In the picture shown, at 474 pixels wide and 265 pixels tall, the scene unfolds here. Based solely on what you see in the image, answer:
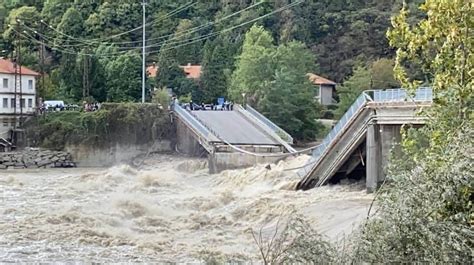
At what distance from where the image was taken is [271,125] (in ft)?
156

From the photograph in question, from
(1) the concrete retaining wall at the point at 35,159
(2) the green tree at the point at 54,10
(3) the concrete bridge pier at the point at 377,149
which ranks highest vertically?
(2) the green tree at the point at 54,10

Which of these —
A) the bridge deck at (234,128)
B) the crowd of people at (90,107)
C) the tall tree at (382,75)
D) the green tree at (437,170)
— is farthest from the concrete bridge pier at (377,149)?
the crowd of people at (90,107)

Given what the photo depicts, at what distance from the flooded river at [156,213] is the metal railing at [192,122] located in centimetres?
441

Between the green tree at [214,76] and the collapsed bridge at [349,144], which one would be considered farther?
the green tree at [214,76]

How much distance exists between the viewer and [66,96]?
6631cm

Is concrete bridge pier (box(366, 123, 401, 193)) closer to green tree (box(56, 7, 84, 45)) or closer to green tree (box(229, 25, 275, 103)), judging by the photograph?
green tree (box(229, 25, 275, 103))

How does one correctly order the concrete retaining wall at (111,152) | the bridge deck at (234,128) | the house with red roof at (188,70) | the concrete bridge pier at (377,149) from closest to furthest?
the concrete bridge pier at (377,149) < the bridge deck at (234,128) < the concrete retaining wall at (111,152) < the house with red roof at (188,70)

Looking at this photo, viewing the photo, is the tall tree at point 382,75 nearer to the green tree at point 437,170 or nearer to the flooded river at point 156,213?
Result: the flooded river at point 156,213

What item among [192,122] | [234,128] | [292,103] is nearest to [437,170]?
[234,128]

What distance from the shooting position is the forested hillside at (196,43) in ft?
192

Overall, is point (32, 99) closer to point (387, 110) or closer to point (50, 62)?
point (50, 62)

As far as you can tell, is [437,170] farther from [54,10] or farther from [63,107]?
[54,10]

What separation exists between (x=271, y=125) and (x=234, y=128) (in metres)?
2.55

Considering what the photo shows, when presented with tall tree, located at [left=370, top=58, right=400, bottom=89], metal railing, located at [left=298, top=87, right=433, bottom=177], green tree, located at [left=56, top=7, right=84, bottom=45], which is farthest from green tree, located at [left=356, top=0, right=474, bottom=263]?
green tree, located at [left=56, top=7, right=84, bottom=45]
